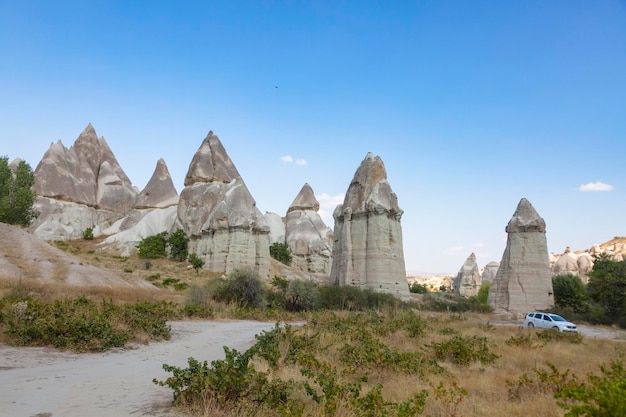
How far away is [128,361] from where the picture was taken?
7172 mm

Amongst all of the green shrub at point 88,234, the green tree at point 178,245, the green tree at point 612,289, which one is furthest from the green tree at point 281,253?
the green tree at point 612,289

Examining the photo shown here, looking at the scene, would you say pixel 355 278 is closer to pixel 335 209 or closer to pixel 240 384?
pixel 335 209

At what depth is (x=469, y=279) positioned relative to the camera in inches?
2253

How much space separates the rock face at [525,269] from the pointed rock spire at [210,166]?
31908 mm

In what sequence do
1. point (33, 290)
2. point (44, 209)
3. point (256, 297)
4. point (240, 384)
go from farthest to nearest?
point (44, 209)
point (256, 297)
point (33, 290)
point (240, 384)

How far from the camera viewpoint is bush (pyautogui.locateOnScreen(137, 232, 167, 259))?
1634 inches

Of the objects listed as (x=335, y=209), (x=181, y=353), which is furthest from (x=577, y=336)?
(x=335, y=209)

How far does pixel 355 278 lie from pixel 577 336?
13.5 meters

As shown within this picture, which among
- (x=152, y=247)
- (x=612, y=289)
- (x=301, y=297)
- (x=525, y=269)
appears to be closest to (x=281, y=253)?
(x=152, y=247)

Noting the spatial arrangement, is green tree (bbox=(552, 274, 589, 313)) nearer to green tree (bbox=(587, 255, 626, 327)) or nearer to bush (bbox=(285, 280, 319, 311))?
green tree (bbox=(587, 255, 626, 327))

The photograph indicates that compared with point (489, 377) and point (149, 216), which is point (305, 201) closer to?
point (149, 216)

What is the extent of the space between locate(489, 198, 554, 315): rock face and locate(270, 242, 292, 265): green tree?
2954 centimetres

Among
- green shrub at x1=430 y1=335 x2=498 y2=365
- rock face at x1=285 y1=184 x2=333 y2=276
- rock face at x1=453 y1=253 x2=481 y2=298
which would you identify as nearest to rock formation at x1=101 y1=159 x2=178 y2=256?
rock face at x1=285 y1=184 x2=333 y2=276

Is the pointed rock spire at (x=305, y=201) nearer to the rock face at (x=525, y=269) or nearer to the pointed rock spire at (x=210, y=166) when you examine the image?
the pointed rock spire at (x=210, y=166)
